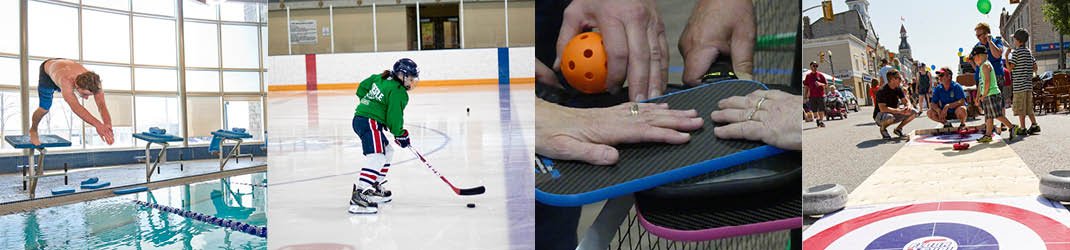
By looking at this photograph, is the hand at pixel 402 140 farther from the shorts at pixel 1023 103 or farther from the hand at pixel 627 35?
the shorts at pixel 1023 103

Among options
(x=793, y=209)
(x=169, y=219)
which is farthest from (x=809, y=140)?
(x=169, y=219)

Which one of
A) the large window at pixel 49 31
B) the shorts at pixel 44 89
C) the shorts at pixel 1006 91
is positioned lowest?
the shorts at pixel 1006 91

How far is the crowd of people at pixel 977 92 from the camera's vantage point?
Result: 7.12ft

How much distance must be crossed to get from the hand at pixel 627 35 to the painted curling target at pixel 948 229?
970mm

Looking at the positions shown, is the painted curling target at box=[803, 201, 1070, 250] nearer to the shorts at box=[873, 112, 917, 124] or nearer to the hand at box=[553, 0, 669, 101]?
the shorts at box=[873, 112, 917, 124]

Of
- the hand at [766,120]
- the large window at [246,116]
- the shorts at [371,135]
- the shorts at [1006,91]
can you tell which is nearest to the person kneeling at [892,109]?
the shorts at [1006,91]

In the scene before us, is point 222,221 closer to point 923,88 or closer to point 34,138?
point 34,138

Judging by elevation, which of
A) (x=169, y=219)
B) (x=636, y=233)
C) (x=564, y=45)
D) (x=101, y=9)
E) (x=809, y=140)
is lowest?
(x=169, y=219)

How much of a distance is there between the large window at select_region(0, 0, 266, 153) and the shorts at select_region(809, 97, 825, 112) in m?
5.89

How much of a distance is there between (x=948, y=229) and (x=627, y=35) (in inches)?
56.5

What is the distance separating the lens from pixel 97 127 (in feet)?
17.8

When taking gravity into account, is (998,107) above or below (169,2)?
below

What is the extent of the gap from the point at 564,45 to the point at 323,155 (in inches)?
96.1

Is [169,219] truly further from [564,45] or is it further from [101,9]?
[564,45]
